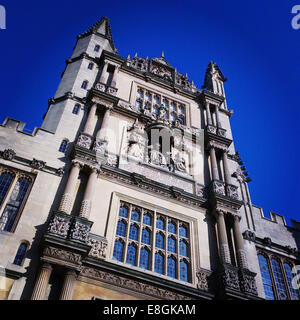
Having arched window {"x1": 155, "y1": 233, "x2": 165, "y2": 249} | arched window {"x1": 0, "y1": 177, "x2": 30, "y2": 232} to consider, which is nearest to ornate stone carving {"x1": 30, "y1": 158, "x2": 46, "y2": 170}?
arched window {"x1": 0, "y1": 177, "x2": 30, "y2": 232}

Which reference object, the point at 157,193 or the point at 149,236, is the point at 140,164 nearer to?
the point at 157,193

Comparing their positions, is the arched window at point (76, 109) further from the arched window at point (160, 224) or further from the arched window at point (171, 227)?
the arched window at point (171, 227)

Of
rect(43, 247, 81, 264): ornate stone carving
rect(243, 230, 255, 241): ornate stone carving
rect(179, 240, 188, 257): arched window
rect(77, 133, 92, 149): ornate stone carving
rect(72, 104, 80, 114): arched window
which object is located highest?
rect(72, 104, 80, 114): arched window

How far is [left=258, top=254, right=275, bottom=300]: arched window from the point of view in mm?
16766

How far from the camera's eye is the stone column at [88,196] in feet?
47.9

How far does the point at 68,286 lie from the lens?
474 inches

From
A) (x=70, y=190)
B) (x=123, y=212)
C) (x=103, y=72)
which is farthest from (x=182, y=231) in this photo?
(x=103, y=72)

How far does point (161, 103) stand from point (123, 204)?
34.8 feet

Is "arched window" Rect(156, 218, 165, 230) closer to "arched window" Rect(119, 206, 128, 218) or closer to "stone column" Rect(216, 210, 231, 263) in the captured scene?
"arched window" Rect(119, 206, 128, 218)

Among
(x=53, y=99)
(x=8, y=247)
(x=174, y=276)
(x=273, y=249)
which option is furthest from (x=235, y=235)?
(x=53, y=99)

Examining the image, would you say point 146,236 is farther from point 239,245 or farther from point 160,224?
point 239,245

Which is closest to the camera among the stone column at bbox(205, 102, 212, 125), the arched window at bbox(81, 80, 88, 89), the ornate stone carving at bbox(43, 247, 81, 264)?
the ornate stone carving at bbox(43, 247, 81, 264)

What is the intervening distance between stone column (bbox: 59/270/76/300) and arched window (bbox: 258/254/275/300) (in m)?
9.39

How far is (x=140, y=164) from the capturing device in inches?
747
